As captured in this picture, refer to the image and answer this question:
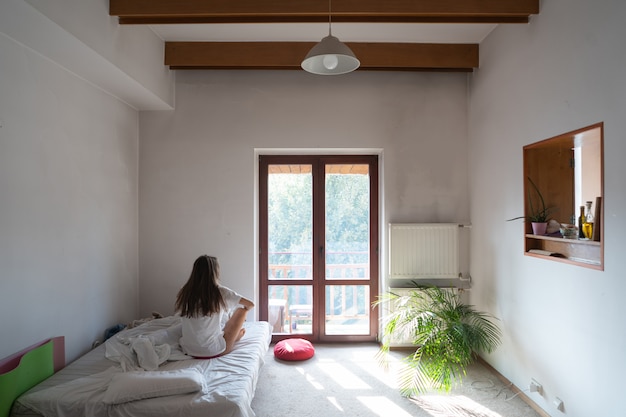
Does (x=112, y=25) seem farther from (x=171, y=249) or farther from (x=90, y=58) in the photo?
(x=171, y=249)

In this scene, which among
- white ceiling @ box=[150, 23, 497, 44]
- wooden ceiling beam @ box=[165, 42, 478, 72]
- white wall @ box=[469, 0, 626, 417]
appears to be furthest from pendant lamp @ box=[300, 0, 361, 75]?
white wall @ box=[469, 0, 626, 417]

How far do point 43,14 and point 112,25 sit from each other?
2.43ft

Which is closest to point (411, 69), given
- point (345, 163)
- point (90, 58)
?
point (345, 163)

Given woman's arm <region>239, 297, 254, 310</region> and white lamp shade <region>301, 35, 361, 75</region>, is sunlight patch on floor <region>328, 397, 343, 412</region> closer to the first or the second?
woman's arm <region>239, 297, 254, 310</region>

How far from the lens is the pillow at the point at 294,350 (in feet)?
11.8

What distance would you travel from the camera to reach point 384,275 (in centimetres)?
398

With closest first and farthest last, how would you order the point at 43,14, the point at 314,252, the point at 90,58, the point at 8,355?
the point at 43,14 → the point at 8,355 → the point at 90,58 → the point at 314,252

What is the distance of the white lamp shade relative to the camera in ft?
7.29

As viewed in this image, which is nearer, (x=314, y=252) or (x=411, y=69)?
(x=411, y=69)

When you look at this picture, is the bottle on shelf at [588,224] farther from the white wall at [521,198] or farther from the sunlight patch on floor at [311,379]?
the sunlight patch on floor at [311,379]

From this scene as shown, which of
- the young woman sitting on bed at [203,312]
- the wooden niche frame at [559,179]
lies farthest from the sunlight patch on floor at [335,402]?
the wooden niche frame at [559,179]

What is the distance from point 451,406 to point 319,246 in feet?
6.36

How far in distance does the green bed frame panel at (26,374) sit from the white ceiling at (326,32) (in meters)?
2.66

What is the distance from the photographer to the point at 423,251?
3.86 m
